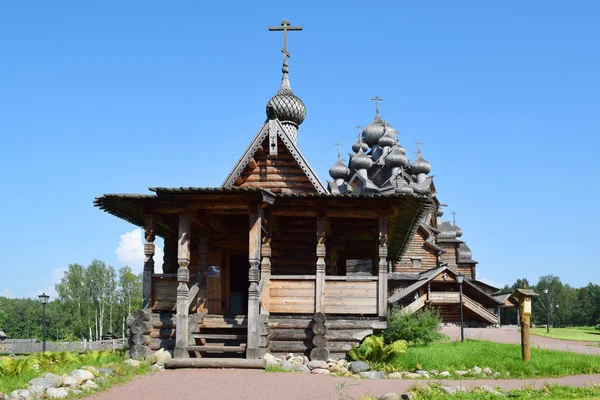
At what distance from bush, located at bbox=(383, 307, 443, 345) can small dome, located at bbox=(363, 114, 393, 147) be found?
38132mm

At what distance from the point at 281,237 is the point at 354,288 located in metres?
3.65

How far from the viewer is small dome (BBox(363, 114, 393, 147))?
52.2 meters

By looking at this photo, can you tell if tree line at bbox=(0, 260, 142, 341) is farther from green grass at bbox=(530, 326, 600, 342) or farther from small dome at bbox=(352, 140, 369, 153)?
green grass at bbox=(530, 326, 600, 342)

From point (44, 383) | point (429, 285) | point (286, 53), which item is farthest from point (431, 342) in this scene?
point (429, 285)

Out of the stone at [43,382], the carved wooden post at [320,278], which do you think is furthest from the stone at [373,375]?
the stone at [43,382]

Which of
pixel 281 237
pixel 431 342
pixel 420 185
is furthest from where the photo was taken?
pixel 420 185

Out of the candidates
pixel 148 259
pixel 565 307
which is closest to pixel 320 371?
pixel 148 259

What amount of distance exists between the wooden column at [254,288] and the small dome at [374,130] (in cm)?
3953

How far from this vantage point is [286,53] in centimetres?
2109

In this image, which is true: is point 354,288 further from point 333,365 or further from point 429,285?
point 429,285

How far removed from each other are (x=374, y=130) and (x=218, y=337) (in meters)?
40.4

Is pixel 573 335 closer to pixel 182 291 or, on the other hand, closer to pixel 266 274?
pixel 266 274

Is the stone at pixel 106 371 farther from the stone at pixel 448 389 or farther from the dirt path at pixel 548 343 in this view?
the dirt path at pixel 548 343

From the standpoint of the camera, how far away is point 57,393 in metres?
9.41
